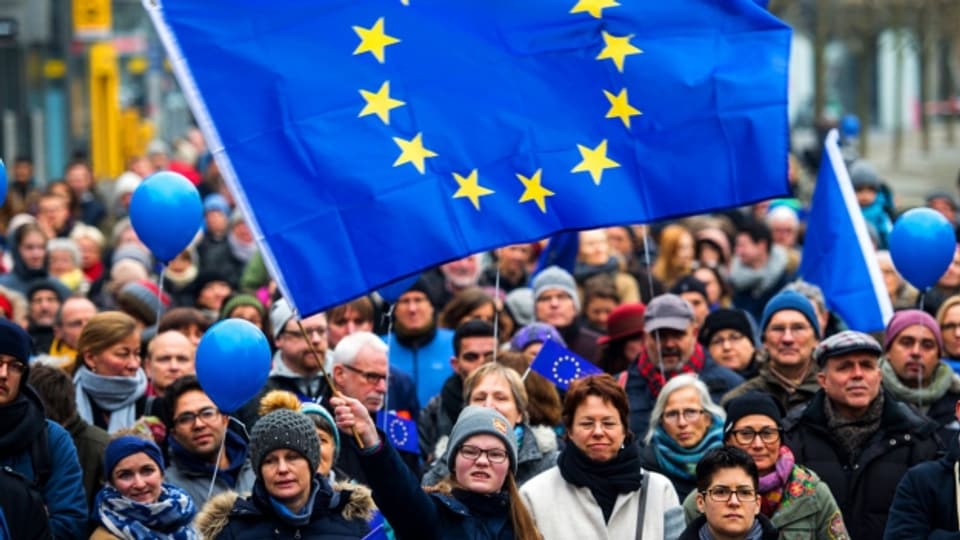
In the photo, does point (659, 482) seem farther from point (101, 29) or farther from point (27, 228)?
point (101, 29)

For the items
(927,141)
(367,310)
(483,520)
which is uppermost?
(927,141)

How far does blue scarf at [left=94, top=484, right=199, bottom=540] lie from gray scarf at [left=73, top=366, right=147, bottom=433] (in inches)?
69.7

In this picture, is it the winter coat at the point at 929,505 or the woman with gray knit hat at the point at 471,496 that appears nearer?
the woman with gray knit hat at the point at 471,496

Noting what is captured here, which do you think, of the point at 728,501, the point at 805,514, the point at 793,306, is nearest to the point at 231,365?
the point at 728,501

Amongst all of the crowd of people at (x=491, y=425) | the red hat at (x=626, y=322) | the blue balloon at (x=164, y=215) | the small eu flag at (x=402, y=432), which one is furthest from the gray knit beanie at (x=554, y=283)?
the small eu flag at (x=402, y=432)

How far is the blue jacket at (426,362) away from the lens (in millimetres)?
12773

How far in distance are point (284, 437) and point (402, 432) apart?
215 centimetres

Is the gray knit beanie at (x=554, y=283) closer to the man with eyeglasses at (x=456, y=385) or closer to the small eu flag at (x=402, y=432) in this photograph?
the man with eyeglasses at (x=456, y=385)

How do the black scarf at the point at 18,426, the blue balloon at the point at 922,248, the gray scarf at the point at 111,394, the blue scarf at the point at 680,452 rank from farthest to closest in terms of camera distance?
1. the blue balloon at the point at 922,248
2. the gray scarf at the point at 111,394
3. the blue scarf at the point at 680,452
4. the black scarf at the point at 18,426

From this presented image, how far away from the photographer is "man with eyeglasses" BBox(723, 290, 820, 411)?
10.9 metres

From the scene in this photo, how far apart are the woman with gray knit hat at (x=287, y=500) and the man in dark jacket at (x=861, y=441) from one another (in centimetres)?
229

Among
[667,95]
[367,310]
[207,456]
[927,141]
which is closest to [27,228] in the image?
[367,310]

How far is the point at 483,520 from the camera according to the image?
847 centimetres

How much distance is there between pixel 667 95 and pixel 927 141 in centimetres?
3477
